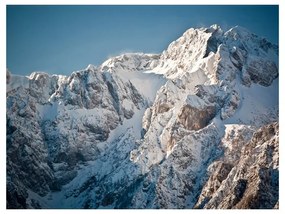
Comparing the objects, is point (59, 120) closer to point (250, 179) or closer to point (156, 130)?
point (156, 130)

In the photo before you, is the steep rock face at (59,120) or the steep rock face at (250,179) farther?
the steep rock face at (59,120)

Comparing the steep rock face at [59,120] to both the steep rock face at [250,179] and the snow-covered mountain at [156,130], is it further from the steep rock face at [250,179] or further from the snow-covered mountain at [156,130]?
the steep rock face at [250,179]

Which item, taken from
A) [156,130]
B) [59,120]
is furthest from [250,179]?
[59,120]

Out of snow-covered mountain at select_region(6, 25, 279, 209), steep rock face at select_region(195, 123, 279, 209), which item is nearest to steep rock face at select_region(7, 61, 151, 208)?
snow-covered mountain at select_region(6, 25, 279, 209)

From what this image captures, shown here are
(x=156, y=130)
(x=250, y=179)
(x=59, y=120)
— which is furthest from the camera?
(x=59, y=120)

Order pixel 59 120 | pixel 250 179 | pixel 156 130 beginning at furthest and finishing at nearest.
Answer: pixel 59 120 → pixel 156 130 → pixel 250 179

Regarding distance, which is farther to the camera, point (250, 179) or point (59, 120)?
point (59, 120)

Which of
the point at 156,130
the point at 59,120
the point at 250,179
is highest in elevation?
the point at 59,120

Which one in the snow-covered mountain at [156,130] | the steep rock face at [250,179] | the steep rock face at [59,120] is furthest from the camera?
the steep rock face at [59,120]

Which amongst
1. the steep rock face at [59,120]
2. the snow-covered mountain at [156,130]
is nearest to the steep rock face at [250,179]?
the snow-covered mountain at [156,130]
